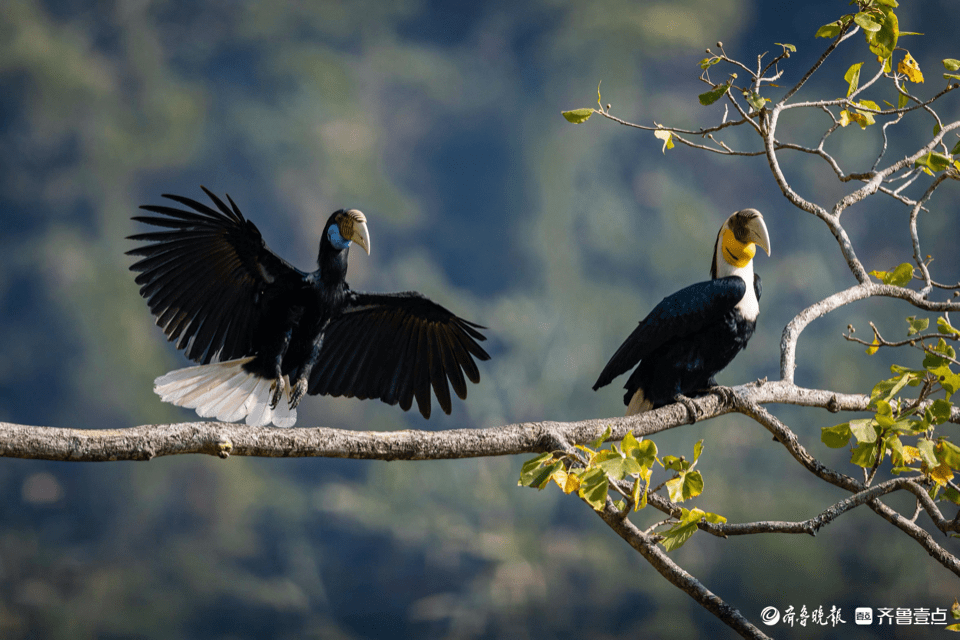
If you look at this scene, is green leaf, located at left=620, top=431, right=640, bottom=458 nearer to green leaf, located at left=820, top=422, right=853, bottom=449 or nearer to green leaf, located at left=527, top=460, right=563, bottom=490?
green leaf, located at left=527, top=460, right=563, bottom=490

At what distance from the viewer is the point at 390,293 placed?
106 inches

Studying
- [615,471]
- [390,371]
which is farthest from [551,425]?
[390,371]

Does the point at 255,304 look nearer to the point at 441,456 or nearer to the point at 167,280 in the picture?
the point at 167,280

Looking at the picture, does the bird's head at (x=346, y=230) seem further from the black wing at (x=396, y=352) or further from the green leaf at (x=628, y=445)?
the green leaf at (x=628, y=445)

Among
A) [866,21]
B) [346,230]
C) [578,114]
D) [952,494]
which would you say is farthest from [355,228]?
[952,494]

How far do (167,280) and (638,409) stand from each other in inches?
65.2

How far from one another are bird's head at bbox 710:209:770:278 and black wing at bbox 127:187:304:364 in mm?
1498

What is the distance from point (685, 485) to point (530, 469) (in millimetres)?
290

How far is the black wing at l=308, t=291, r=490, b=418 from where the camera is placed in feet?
8.88

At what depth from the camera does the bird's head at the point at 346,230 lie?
2422mm

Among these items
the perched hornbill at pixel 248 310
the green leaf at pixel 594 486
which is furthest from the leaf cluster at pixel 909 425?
the perched hornbill at pixel 248 310

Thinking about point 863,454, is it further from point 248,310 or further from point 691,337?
point 248,310

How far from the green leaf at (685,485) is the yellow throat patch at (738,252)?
143cm

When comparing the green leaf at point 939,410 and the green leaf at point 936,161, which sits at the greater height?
the green leaf at point 936,161
